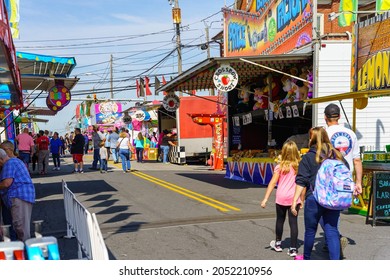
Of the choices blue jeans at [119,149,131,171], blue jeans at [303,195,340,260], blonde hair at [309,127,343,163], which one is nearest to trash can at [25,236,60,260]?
blue jeans at [303,195,340,260]

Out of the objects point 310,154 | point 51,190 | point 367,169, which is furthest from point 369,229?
point 51,190

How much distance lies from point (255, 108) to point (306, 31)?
465 cm

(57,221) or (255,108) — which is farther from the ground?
(255,108)

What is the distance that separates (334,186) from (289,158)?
137 centimetres

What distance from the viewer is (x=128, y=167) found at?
18641mm

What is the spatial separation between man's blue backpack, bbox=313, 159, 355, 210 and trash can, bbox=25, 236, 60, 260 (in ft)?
9.46

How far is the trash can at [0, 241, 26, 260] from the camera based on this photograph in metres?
3.10

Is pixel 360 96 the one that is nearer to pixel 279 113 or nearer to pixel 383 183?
pixel 383 183

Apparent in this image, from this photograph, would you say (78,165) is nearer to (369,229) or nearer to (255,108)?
(255,108)

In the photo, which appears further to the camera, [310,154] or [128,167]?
[128,167]

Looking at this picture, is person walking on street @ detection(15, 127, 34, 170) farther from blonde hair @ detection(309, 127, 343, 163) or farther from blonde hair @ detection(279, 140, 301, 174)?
blonde hair @ detection(309, 127, 343, 163)

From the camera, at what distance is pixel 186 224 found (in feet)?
26.3

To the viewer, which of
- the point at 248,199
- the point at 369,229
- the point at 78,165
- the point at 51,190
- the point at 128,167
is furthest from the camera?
the point at 78,165

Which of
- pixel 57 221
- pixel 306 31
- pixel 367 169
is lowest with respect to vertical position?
pixel 57 221
